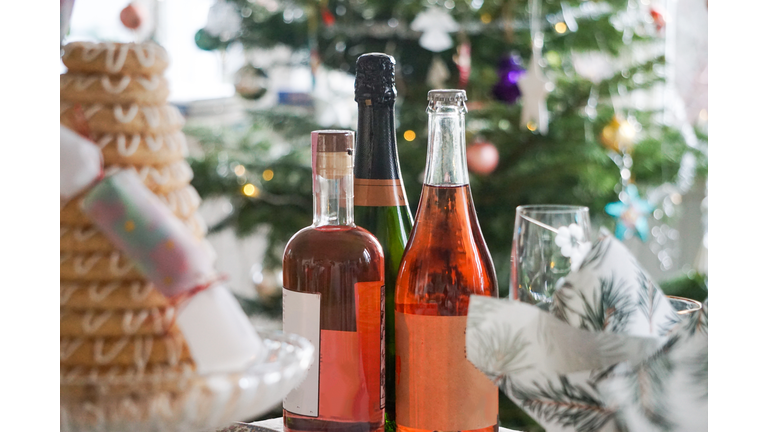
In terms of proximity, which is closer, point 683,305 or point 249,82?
point 683,305

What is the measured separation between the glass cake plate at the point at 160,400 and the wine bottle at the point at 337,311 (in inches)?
6.6

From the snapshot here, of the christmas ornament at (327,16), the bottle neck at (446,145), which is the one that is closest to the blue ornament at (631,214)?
the christmas ornament at (327,16)

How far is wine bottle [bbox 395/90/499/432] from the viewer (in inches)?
18.6

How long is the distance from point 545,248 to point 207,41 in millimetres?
1161

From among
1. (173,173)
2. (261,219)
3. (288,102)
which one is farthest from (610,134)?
(288,102)

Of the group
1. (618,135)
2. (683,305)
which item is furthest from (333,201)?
(618,135)

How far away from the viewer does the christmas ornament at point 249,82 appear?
144cm

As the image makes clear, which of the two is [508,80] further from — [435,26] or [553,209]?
[553,209]

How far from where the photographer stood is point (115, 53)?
34 centimetres

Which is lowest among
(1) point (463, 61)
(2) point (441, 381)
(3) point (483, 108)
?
(2) point (441, 381)

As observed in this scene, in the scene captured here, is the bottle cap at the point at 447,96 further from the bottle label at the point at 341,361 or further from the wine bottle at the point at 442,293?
Answer: the bottle label at the point at 341,361

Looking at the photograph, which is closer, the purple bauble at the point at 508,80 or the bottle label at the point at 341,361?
the bottle label at the point at 341,361

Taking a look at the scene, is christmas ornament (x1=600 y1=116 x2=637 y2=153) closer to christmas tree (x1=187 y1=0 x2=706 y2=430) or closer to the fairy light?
christmas tree (x1=187 y1=0 x2=706 y2=430)

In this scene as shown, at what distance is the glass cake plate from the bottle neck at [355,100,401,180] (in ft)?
0.95
